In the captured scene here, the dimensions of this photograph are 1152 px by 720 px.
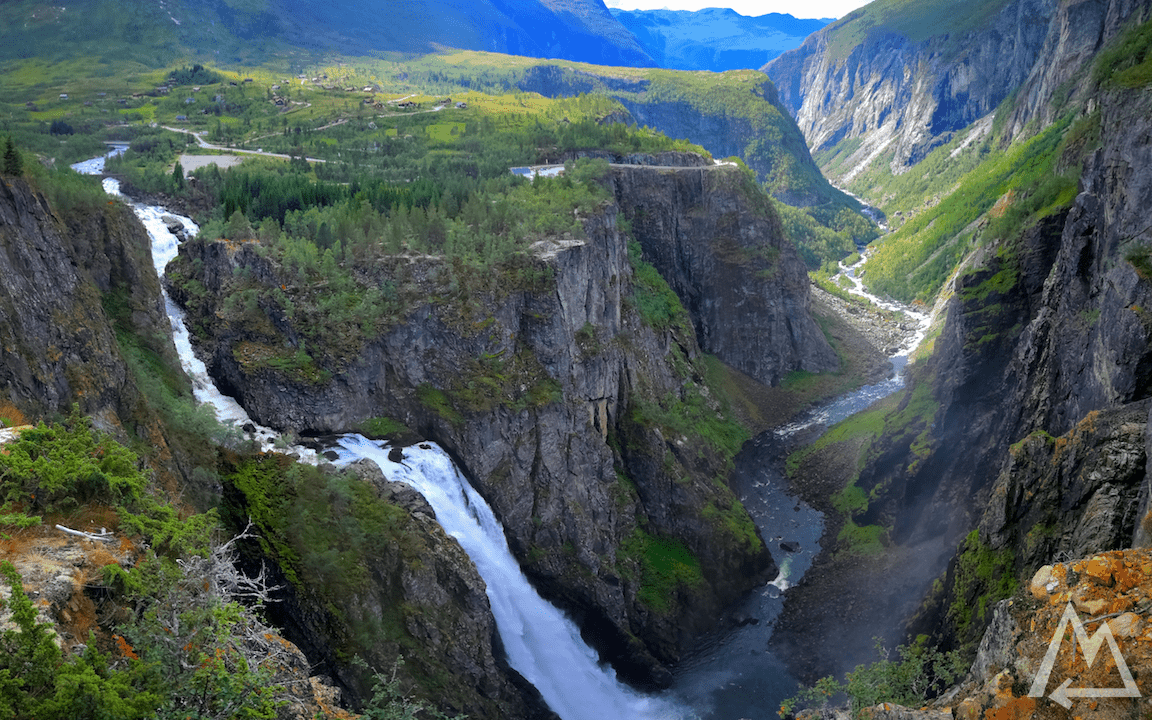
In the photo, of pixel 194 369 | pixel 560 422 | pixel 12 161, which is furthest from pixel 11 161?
pixel 560 422

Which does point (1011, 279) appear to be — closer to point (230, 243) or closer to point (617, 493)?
point (617, 493)

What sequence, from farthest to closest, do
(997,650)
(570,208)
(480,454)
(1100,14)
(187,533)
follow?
(1100,14) → (570,208) → (480,454) → (997,650) → (187,533)

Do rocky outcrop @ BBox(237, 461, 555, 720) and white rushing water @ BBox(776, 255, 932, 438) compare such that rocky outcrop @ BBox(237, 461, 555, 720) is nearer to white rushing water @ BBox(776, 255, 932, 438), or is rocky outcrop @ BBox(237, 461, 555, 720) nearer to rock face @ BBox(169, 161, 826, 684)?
rock face @ BBox(169, 161, 826, 684)

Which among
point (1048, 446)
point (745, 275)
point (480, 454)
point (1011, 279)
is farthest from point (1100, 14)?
point (480, 454)

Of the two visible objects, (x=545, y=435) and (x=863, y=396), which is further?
(x=863, y=396)

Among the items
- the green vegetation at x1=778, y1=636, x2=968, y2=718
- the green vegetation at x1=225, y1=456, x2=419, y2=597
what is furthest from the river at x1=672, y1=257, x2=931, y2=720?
the green vegetation at x1=225, y1=456, x2=419, y2=597

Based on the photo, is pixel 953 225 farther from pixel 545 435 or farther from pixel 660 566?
pixel 545 435

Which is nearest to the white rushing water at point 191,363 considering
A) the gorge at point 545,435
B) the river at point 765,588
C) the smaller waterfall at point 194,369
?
the smaller waterfall at point 194,369
